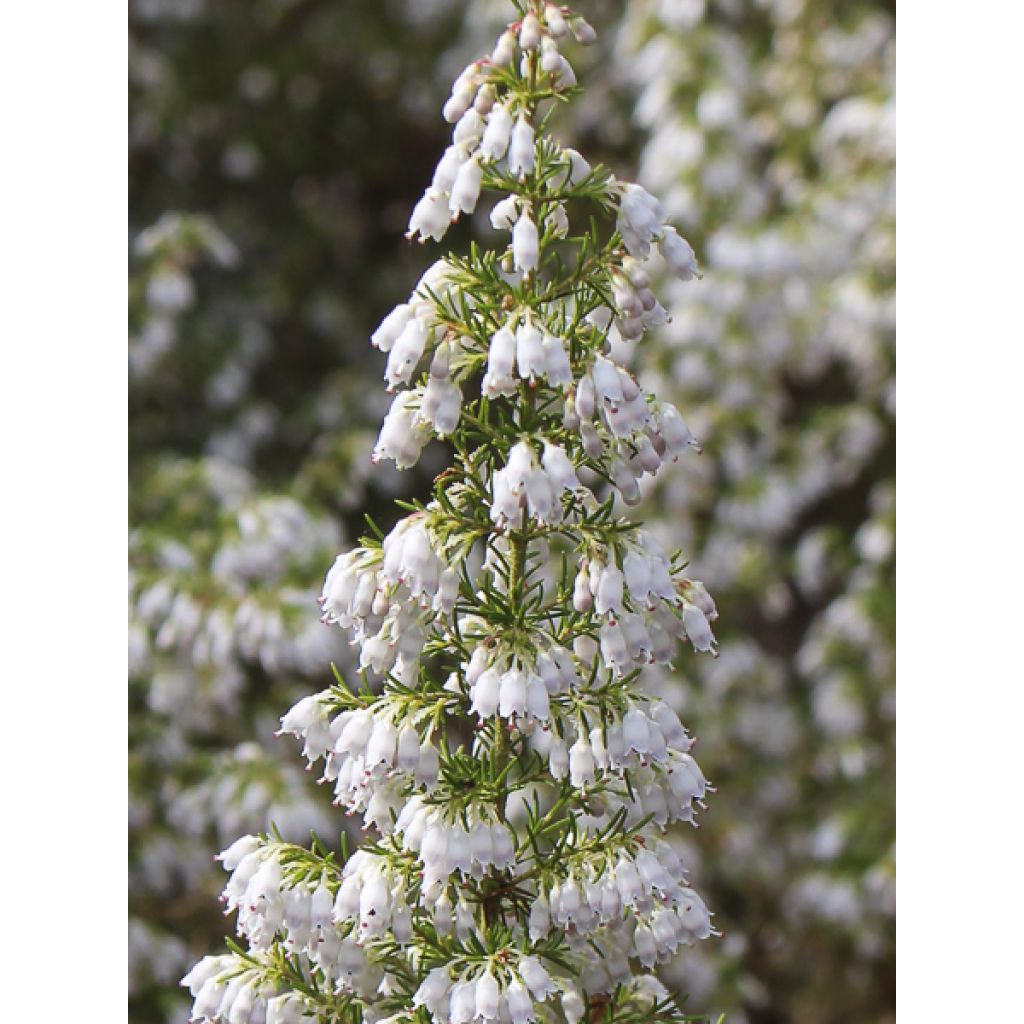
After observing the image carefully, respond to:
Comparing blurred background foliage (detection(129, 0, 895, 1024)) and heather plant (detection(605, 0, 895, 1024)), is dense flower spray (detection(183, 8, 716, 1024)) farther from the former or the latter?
heather plant (detection(605, 0, 895, 1024))

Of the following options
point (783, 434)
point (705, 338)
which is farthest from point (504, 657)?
point (783, 434)

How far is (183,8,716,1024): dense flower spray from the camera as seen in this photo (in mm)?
2062

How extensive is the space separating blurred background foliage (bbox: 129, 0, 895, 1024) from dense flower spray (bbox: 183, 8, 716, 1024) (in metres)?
3.30

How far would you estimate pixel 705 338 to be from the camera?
22.8 feet

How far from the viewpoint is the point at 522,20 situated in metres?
2.15

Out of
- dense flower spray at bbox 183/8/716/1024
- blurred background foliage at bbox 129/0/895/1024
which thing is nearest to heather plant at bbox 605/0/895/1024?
blurred background foliage at bbox 129/0/895/1024

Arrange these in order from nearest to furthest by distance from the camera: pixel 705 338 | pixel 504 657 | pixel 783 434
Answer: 1. pixel 504 657
2. pixel 705 338
3. pixel 783 434

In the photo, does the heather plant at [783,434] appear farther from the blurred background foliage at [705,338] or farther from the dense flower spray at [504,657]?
the dense flower spray at [504,657]

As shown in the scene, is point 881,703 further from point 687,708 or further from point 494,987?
point 494,987

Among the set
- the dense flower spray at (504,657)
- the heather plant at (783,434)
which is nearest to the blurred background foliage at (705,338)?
the heather plant at (783,434)

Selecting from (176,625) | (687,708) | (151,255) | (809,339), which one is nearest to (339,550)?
(176,625)

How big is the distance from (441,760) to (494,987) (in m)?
0.34

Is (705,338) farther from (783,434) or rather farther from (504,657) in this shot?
(504,657)

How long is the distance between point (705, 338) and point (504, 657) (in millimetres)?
5053
